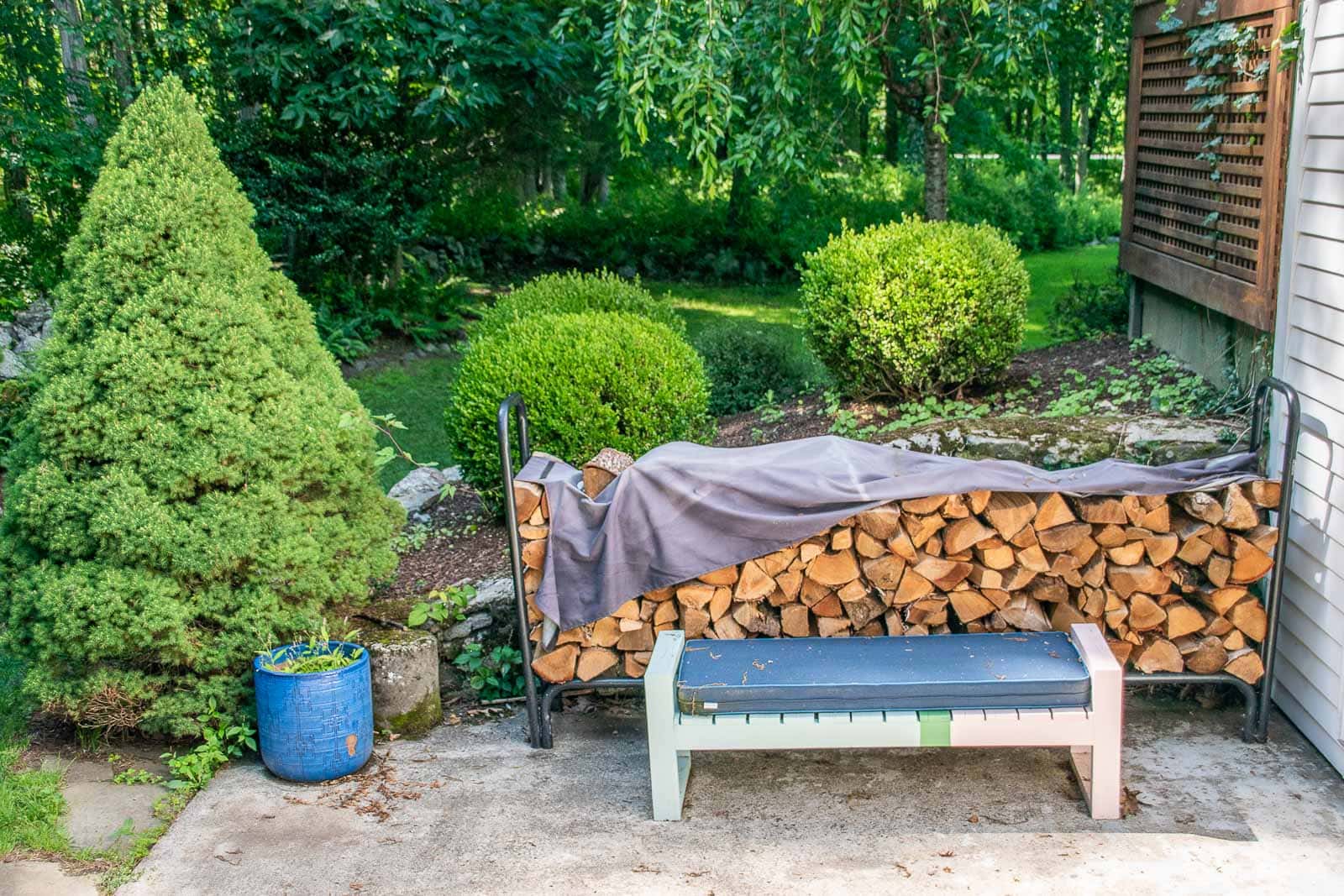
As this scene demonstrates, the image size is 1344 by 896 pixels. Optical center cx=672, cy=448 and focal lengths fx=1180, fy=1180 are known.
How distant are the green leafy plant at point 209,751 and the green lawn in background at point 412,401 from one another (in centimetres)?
340

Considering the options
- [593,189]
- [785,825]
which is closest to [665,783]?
[785,825]

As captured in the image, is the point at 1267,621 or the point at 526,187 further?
the point at 526,187

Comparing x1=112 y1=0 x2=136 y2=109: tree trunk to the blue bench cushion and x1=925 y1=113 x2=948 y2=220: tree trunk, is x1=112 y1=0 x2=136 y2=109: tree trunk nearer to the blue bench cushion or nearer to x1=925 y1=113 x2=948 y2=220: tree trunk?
x1=925 y1=113 x2=948 y2=220: tree trunk

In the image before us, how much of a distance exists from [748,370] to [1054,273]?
26.4 feet

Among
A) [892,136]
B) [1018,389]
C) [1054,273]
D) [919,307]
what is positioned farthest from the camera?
[892,136]

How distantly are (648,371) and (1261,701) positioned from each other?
306cm

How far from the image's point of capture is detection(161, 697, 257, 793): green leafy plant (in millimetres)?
4223

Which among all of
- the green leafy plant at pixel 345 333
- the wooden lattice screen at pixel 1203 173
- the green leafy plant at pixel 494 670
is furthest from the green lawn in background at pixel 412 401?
the wooden lattice screen at pixel 1203 173

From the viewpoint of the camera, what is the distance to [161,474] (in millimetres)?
4309

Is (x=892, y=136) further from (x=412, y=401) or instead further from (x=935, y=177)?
(x=412, y=401)

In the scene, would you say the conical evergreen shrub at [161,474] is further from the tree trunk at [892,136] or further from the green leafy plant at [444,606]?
the tree trunk at [892,136]

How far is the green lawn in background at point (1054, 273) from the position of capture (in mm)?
11321

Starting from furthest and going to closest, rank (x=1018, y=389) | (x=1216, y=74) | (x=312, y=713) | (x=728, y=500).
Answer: (x=1018, y=389) → (x=1216, y=74) → (x=728, y=500) → (x=312, y=713)

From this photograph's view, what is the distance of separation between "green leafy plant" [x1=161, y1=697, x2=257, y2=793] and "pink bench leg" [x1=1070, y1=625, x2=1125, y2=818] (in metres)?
2.93
